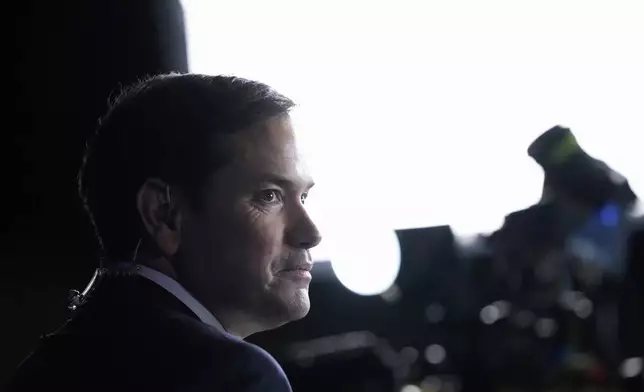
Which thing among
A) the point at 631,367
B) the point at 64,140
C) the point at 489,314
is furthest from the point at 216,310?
the point at 631,367

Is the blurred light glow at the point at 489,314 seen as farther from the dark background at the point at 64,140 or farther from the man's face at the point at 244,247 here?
the man's face at the point at 244,247

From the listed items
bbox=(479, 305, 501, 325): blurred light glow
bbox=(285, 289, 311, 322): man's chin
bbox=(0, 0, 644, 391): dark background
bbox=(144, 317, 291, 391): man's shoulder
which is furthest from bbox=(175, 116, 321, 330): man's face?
bbox=(479, 305, 501, 325): blurred light glow

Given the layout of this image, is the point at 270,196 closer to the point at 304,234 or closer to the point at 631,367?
the point at 304,234

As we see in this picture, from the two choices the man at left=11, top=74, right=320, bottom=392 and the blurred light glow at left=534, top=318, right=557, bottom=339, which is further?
the blurred light glow at left=534, top=318, right=557, bottom=339

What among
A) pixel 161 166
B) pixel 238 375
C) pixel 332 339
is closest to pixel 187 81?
pixel 161 166

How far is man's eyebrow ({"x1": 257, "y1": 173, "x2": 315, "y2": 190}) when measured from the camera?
2.35 feet

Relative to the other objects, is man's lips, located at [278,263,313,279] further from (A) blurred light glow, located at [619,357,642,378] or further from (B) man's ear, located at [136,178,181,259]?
(A) blurred light glow, located at [619,357,642,378]

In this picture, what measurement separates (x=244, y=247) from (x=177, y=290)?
72 mm

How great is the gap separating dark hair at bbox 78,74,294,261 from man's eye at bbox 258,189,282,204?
5cm

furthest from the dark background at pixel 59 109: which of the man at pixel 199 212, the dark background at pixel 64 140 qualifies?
the man at pixel 199 212

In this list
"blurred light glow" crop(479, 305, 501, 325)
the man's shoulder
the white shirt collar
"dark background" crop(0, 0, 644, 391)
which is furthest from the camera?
"blurred light glow" crop(479, 305, 501, 325)

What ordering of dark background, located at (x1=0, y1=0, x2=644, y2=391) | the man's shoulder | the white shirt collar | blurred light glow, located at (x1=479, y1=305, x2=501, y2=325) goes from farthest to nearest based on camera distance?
blurred light glow, located at (x1=479, y1=305, x2=501, y2=325) < dark background, located at (x1=0, y1=0, x2=644, y2=391) < the white shirt collar < the man's shoulder

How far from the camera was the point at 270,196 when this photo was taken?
728 millimetres

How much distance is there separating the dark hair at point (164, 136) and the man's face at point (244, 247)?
18 millimetres
